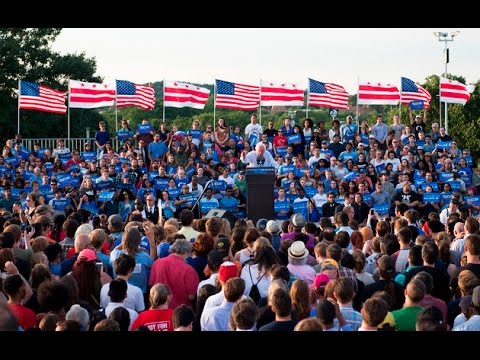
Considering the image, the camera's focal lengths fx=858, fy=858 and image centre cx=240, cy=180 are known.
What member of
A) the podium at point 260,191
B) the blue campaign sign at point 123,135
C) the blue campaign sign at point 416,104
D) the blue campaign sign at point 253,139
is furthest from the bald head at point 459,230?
the blue campaign sign at point 416,104

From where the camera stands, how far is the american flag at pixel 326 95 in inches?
1103

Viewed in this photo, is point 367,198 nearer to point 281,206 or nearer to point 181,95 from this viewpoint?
point 281,206

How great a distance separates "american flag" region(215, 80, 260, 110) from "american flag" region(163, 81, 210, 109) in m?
0.75

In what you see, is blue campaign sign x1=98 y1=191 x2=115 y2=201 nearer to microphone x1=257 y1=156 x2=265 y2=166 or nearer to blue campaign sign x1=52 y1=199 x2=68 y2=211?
blue campaign sign x1=52 y1=199 x2=68 y2=211

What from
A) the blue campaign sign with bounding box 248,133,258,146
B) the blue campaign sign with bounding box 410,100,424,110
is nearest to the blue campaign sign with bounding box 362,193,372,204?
the blue campaign sign with bounding box 248,133,258,146

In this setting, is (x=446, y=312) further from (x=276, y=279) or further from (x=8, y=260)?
(x=8, y=260)

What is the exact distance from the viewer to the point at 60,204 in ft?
62.5

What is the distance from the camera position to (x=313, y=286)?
7762 millimetres

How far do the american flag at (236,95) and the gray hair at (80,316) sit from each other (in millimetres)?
20691

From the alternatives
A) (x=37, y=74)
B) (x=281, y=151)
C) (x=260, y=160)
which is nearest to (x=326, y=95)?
(x=281, y=151)

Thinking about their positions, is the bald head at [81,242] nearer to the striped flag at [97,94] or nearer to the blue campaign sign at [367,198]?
the blue campaign sign at [367,198]
